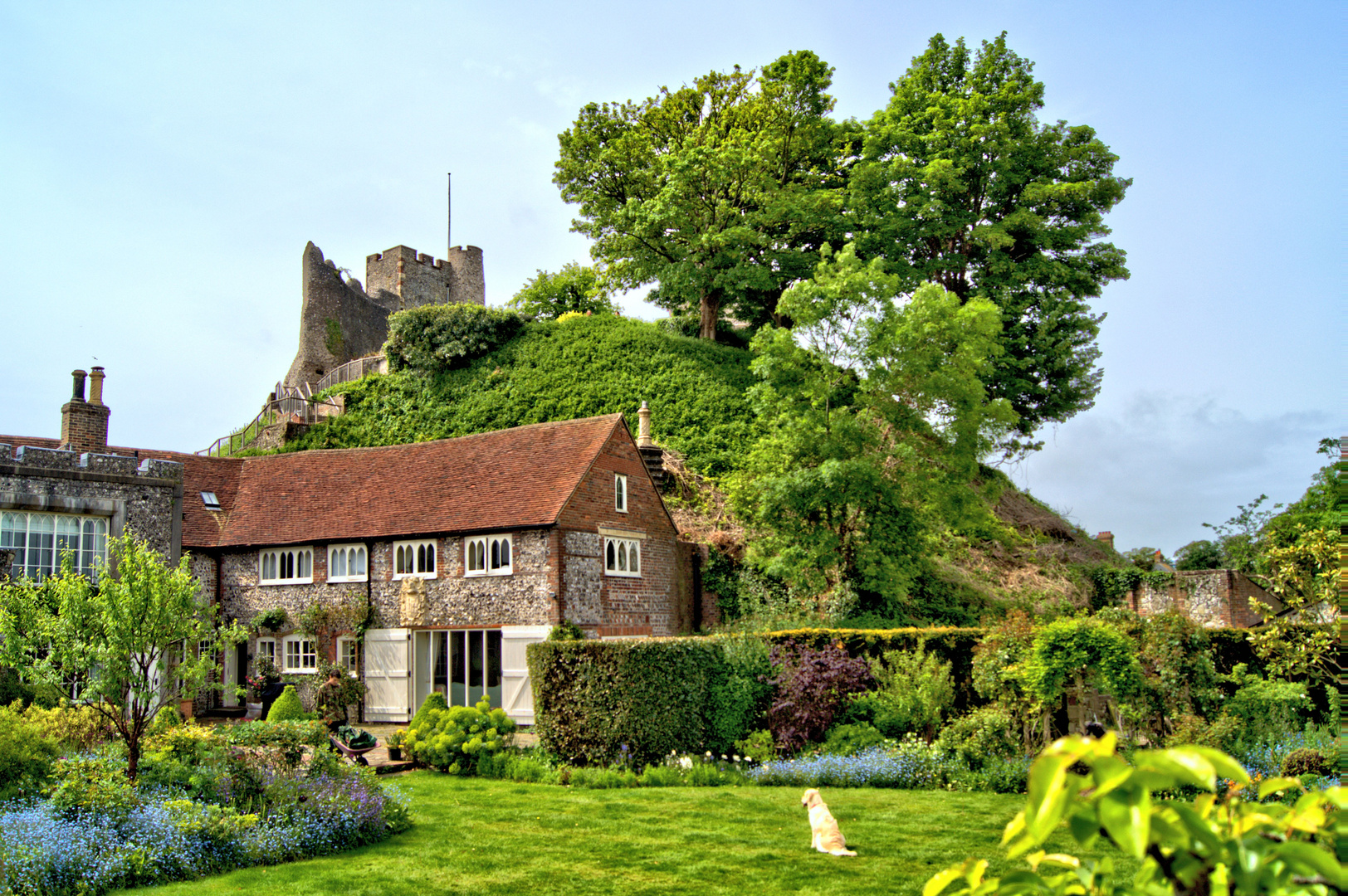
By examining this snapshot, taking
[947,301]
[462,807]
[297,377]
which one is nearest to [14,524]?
[462,807]

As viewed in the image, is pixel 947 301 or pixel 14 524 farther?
pixel 947 301

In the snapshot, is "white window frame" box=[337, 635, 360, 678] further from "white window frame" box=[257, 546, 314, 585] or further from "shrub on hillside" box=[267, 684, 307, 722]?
"shrub on hillside" box=[267, 684, 307, 722]

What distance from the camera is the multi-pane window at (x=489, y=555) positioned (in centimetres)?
2280

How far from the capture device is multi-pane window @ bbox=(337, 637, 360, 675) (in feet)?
79.3

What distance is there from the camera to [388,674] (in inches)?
932

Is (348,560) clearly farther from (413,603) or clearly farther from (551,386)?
(551,386)

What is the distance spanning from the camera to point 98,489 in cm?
1988

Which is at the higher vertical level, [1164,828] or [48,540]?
[48,540]

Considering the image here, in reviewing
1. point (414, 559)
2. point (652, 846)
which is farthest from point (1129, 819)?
point (414, 559)

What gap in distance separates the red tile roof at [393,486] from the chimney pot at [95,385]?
11.5 ft

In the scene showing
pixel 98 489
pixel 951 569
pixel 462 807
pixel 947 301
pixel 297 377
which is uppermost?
pixel 297 377

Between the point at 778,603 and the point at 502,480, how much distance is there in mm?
7823

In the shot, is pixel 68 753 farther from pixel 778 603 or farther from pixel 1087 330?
pixel 1087 330

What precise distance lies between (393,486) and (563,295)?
22499mm
